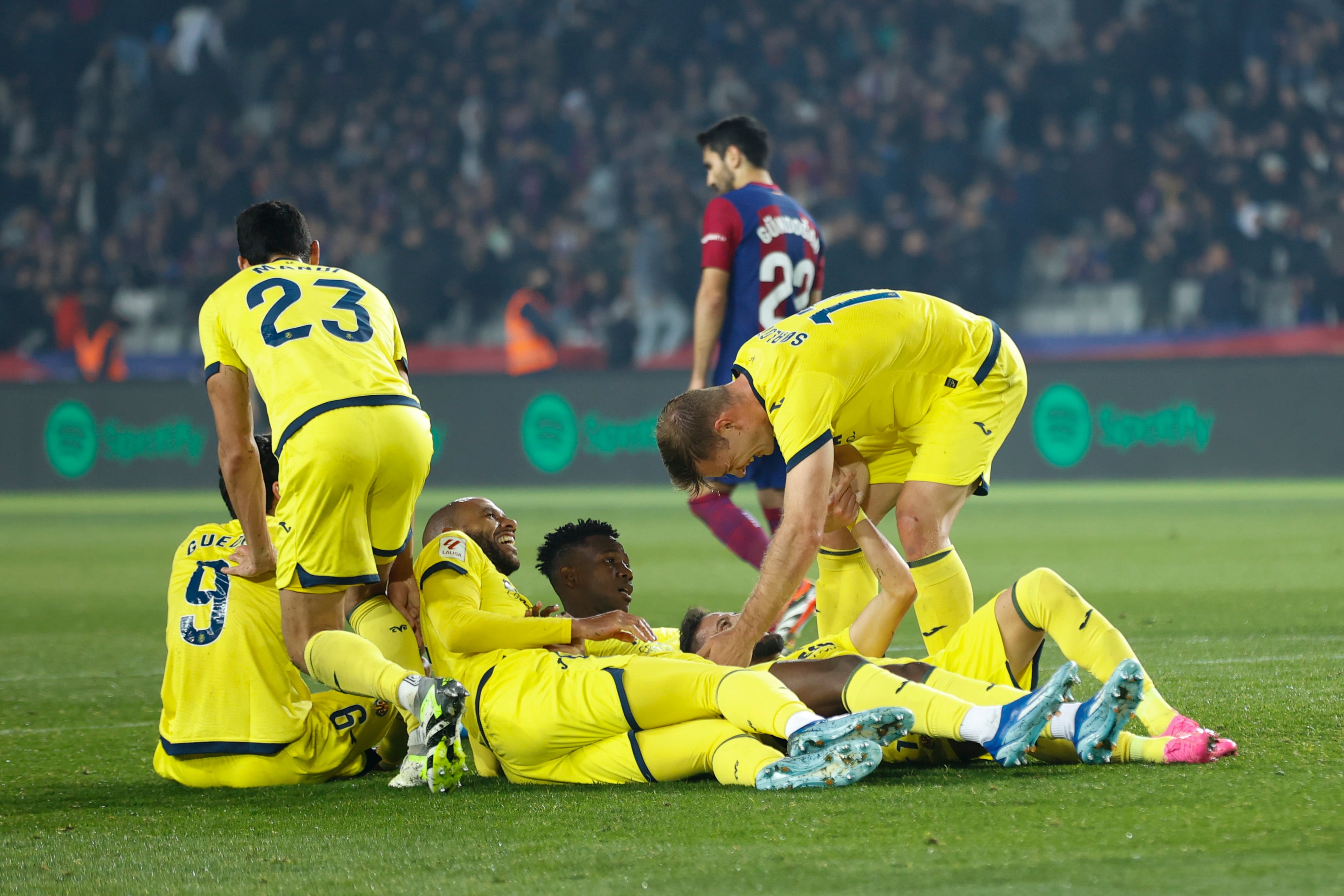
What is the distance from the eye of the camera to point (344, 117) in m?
21.1

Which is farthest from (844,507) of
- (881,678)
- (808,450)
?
(881,678)

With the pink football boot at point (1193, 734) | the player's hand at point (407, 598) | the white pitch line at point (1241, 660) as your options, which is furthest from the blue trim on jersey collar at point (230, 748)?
the white pitch line at point (1241, 660)

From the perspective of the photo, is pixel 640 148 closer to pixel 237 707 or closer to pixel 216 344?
pixel 216 344

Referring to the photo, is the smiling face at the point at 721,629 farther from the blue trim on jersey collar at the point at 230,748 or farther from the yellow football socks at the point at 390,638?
the blue trim on jersey collar at the point at 230,748

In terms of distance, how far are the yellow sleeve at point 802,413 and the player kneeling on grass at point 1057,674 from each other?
0.59m

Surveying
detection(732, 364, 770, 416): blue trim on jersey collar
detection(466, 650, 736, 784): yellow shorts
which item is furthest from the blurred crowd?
detection(466, 650, 736, 784): yellow shorts

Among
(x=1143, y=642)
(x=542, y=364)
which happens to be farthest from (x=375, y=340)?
(x=542, y=364)

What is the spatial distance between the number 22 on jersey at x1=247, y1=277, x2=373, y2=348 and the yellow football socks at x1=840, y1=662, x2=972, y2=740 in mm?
1750

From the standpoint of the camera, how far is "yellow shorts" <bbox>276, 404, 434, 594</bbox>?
13.2ft

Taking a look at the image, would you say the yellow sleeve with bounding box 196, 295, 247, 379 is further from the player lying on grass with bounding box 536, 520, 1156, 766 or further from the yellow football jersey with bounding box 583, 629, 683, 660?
the yellow football jersey with bounding box 583, 629, 683, 660

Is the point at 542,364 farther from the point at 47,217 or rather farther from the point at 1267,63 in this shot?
the point at 1267,63

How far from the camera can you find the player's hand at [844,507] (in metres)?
4.27

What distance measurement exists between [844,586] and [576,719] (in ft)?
5.49

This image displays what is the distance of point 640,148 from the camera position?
65.7 ft
